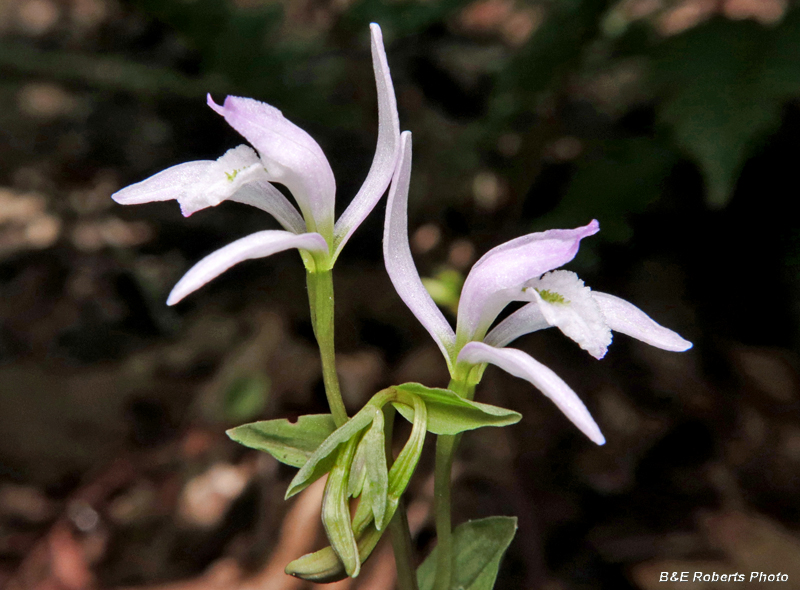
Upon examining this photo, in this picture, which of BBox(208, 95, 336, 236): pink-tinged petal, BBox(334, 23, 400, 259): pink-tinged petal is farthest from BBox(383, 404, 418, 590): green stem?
BBox(208, 95, 336, 236): pink-tinged petal

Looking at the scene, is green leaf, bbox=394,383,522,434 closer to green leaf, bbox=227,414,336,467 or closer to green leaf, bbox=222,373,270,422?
green leaf, bbox=227,414,336,467

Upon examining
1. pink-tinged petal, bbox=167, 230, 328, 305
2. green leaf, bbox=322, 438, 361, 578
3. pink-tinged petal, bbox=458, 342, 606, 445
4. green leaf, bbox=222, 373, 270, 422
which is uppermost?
pink-tinged petal, bbox=167, 230, 328, 305

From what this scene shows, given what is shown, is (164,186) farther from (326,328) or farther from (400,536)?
(400,536)

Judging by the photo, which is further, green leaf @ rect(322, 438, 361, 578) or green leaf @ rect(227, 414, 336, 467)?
green leaf @ rect(227, 414, 336, 467)

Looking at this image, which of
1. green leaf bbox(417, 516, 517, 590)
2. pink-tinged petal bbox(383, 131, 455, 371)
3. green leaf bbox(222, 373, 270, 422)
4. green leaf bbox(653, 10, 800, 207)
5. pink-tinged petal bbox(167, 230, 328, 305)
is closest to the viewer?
pink-tinged petal bbox(167, 230, 328, 305)

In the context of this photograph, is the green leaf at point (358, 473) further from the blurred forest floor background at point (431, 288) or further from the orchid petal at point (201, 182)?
the blurred forest floor background at point (431, 288)

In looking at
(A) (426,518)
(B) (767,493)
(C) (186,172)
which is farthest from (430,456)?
(C) (186,172)

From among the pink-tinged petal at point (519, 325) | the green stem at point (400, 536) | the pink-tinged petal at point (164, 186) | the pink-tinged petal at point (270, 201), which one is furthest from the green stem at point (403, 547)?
the pink-tinged petal at point (164, 186)
